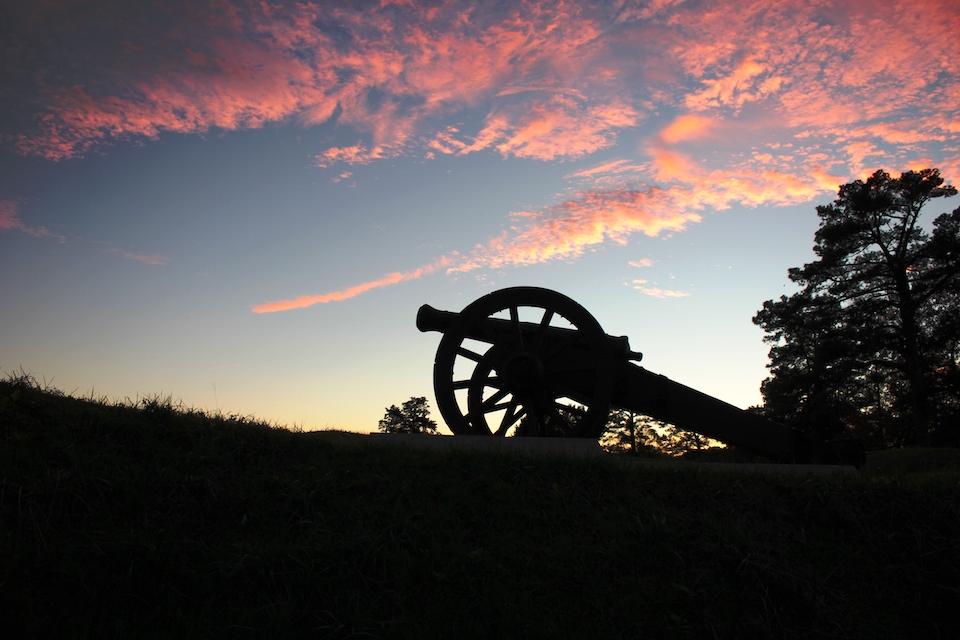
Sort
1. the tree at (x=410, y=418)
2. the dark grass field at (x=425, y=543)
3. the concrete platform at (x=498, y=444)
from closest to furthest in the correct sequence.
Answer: the dark grass field at (x=425, y=543) → the concrete platform at (x=498, y=444) → the tree at (x=410, y=418)

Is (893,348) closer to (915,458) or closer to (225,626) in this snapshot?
(915,458)

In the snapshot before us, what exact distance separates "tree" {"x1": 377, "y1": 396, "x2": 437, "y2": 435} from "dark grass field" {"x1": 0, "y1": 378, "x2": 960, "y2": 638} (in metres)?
26.1

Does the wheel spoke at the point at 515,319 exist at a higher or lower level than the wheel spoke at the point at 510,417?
higher

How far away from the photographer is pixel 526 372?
9.80 metres

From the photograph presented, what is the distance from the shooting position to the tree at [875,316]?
74.8ft

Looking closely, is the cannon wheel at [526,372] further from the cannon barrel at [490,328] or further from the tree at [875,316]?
the tree at [875,316]

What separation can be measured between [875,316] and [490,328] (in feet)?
62.7

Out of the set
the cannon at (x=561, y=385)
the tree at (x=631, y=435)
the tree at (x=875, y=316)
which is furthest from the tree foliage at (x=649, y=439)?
the cannon at (x=561, y=385)

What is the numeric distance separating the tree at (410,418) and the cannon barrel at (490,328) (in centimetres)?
2276

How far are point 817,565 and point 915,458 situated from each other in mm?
12772

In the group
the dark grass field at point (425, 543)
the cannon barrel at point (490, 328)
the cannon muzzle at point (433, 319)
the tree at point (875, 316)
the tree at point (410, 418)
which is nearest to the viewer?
the dark grass field at point (425, 543)

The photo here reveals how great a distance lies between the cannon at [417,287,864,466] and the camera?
9859 millimetres

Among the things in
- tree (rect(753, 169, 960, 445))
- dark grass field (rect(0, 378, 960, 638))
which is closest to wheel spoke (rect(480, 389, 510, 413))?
dark grass field (rect(0, 378, 960, 638))

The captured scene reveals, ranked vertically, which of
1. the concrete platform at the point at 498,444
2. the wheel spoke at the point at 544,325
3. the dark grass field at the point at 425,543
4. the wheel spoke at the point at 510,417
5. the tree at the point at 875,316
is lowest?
the dark grass field at the point at 425,543
